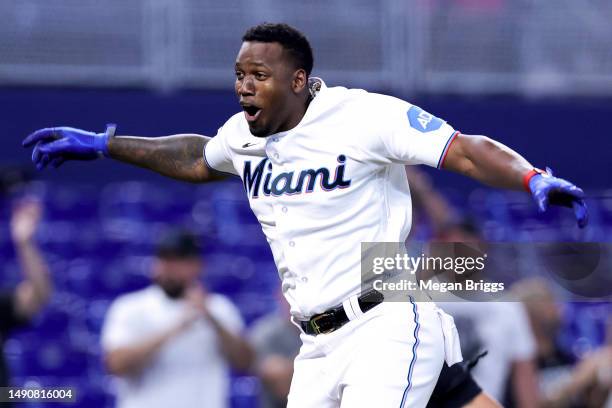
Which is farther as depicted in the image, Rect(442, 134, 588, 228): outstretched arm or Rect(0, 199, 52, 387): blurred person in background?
Rect(0, 199, 52, 387): blurred person in background

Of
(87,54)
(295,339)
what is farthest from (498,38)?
(295,339)

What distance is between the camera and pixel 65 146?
5113 mm

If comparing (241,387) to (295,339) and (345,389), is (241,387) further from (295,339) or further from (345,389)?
(345,389)

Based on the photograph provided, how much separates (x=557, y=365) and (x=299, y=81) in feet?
11.7

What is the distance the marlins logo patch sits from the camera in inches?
168

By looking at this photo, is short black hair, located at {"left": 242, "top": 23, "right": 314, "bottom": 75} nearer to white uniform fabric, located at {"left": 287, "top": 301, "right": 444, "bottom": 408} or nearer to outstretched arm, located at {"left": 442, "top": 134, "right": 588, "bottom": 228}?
outstretched arm, located at {"left": 442, "top": 134, "right": 588, "bottom": 228}

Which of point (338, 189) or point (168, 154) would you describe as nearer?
point (338, 189)

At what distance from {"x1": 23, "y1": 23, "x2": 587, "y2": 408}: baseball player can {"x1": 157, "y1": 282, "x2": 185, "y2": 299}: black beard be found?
2468 millimetres

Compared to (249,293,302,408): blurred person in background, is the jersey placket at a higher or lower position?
higher

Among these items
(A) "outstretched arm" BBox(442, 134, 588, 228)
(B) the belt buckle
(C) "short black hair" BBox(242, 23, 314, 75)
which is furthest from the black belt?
(C) "short black hair" BBox(242, 23, 314, 75)

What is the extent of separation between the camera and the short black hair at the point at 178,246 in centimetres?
680

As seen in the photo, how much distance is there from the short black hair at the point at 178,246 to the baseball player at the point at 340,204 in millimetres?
2285

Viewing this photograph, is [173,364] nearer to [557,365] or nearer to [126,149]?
[126,149]

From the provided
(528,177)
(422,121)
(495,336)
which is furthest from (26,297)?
(528,177)
